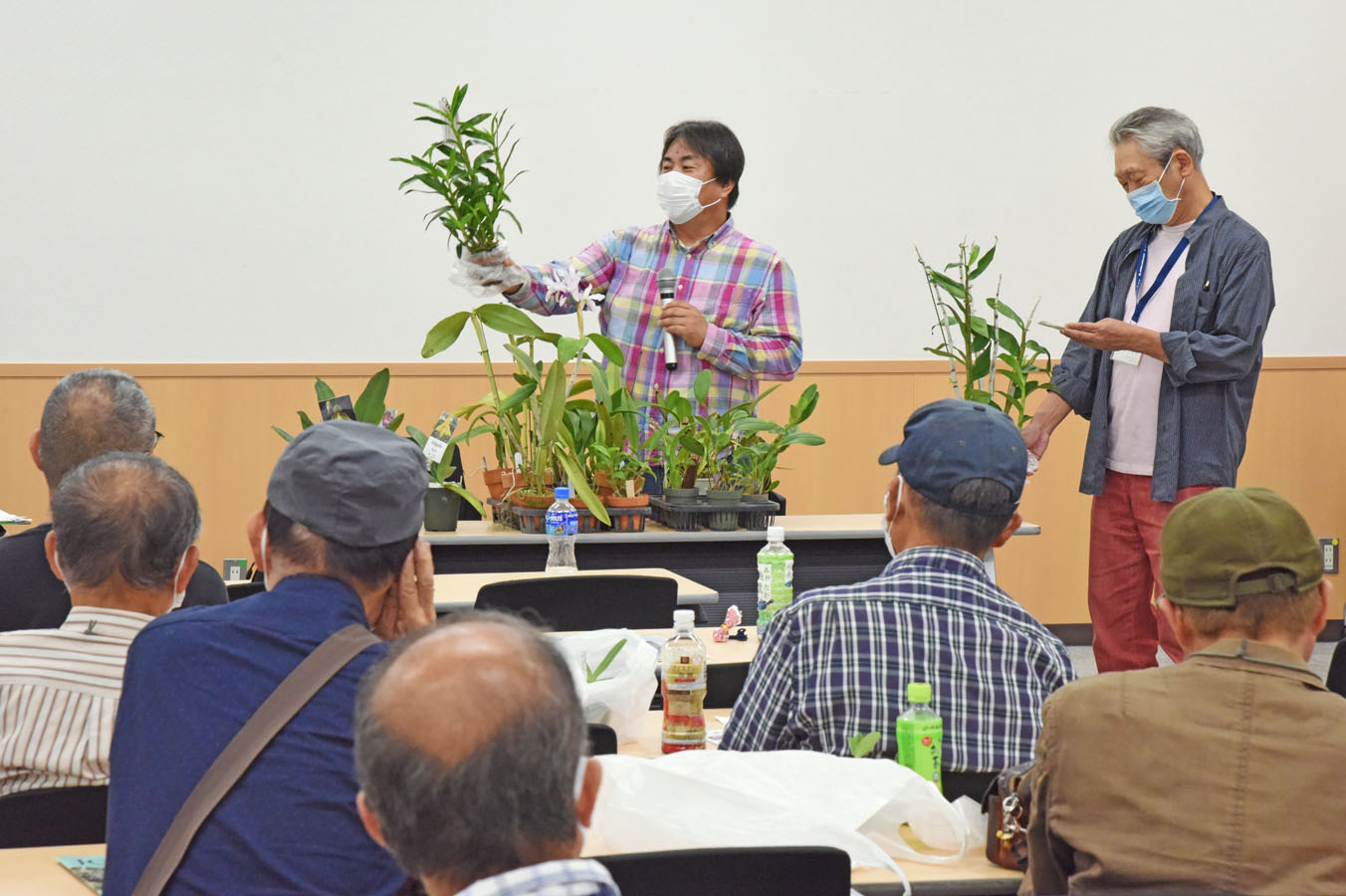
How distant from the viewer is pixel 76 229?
569cm

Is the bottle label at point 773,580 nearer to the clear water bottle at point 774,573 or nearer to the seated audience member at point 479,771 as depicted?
the clear water bottle at point 774,573

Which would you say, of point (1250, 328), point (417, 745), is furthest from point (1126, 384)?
point (417, 745)

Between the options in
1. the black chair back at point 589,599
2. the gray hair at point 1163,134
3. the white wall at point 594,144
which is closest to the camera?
the black chair back at point 589,599

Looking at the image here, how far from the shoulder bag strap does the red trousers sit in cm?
286

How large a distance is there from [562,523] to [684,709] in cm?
168

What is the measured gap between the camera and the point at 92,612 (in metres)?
1.93

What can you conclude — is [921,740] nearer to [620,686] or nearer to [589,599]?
[620,686]

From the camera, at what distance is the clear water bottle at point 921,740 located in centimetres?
180

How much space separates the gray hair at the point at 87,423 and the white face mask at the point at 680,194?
192cm

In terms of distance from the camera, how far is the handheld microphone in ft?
13.8

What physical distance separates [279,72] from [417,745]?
17.6 feet

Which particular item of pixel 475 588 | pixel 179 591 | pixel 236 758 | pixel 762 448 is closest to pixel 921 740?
pixel 236 758

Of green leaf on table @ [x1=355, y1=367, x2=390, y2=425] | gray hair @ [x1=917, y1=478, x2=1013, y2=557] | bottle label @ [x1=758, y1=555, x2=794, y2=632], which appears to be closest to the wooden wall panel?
green leaf on table @ [x1=355, y1=367, x2=390, y2=425]

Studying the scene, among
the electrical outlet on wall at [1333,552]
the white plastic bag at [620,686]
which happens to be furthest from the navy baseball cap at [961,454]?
the electrical outlet on wall at [1333,552]
